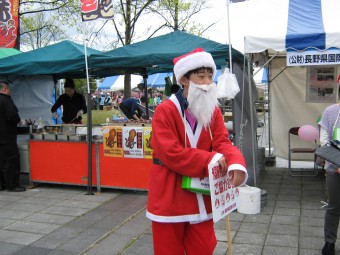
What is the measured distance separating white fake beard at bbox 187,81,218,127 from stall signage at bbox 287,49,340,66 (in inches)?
125

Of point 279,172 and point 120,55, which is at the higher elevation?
point 120,55

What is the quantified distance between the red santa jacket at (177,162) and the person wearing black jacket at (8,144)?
4.65 metres

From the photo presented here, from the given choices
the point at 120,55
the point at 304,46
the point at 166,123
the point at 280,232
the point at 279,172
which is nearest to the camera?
the point at 166,123

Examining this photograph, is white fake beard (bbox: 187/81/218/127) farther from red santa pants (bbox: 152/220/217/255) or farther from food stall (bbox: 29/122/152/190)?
food stall (bbox: 29/122/152/190)

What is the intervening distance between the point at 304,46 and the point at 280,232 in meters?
2.46

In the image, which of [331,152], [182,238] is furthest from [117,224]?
[331,152]

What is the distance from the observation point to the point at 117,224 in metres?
4.83

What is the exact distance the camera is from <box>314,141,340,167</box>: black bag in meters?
3.26

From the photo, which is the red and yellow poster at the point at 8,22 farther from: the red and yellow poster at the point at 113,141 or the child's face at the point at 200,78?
the child's face at the point at 200,78

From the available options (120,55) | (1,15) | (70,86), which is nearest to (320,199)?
(120,55)

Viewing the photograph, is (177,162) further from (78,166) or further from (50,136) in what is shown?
(50,136)

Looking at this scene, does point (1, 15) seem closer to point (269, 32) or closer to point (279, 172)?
point (269, 32)

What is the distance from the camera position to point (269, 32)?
5383 mm

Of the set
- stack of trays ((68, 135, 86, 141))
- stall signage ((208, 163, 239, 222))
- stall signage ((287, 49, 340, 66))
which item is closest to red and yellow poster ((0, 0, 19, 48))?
stack of trays ((68, 135, 86, 141))
